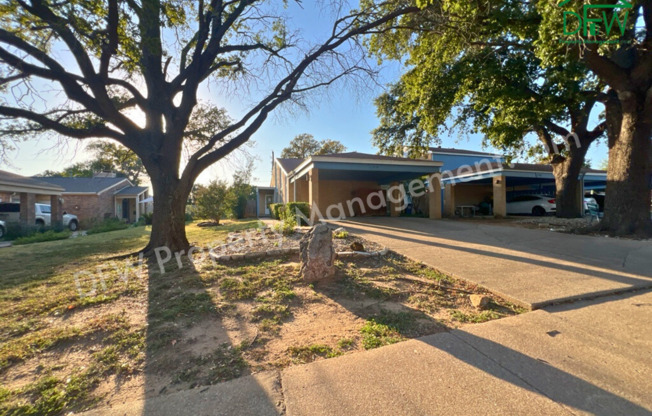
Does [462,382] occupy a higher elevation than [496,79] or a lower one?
lower

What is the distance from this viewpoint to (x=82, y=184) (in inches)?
858

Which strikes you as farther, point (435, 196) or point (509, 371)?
point (435, 196)

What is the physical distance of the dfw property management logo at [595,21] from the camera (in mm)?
5258

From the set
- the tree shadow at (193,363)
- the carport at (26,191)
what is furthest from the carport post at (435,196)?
the carport at (26,191)

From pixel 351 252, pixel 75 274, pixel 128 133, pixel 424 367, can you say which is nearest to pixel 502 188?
pixel 351 252

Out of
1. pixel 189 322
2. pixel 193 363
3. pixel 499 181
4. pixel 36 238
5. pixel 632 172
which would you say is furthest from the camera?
pixel 499 181

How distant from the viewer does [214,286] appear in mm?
4301

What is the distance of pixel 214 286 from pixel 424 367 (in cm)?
346

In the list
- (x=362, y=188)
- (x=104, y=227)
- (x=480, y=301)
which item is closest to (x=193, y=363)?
(x=480, y=301)

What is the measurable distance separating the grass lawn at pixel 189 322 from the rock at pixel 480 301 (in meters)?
0.11

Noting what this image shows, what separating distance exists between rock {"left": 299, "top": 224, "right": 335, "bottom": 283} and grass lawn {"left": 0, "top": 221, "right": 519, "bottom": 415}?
0.61 feet

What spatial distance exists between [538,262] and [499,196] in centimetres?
1119

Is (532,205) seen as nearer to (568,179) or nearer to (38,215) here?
(568,179)

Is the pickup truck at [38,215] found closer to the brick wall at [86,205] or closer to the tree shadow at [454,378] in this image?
the brick wall at [86,205]
